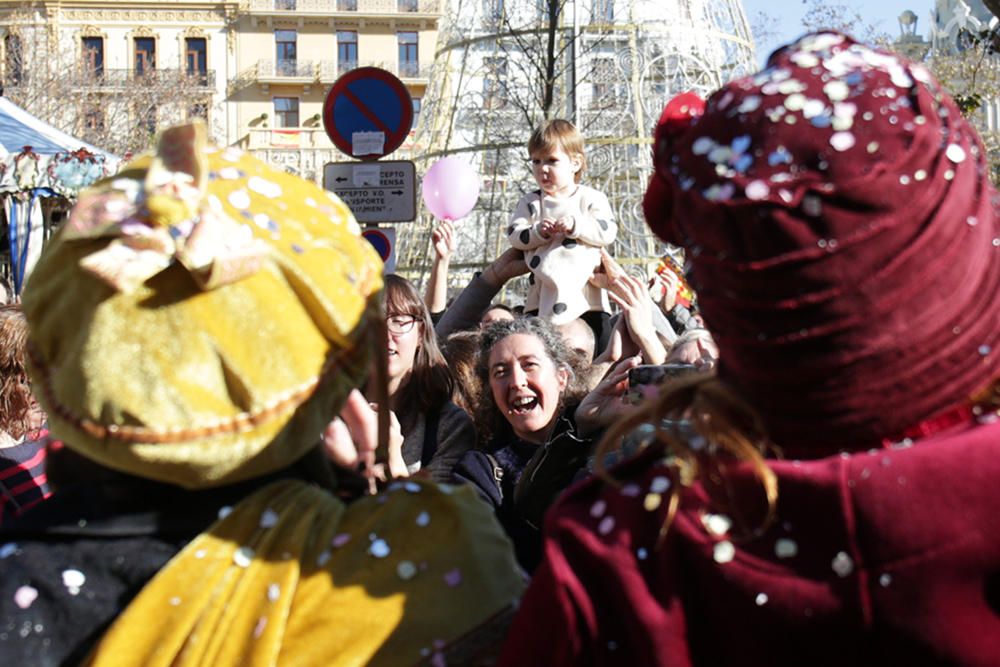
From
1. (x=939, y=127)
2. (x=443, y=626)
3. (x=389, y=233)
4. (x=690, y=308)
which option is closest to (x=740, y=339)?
(x=939, y=127)

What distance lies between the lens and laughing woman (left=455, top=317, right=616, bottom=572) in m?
3.65

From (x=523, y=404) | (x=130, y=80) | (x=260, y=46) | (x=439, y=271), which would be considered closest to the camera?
A: (x=523, y=404)

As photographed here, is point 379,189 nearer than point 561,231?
No

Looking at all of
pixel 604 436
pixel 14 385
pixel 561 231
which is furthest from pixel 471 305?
pixel 604 436

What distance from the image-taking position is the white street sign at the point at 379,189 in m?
9.34

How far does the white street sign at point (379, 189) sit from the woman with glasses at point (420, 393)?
15.5ft

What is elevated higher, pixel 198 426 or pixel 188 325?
pixel 188 325

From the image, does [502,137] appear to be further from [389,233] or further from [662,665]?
[662,665]

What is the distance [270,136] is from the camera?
5362 centimetres

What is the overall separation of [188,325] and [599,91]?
18.3 m

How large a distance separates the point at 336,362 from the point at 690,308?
5.92 metres

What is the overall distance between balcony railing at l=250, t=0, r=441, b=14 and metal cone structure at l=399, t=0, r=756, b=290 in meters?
39.8

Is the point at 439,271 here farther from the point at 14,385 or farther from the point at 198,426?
the point at 198,426

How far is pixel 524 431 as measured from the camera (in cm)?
438
